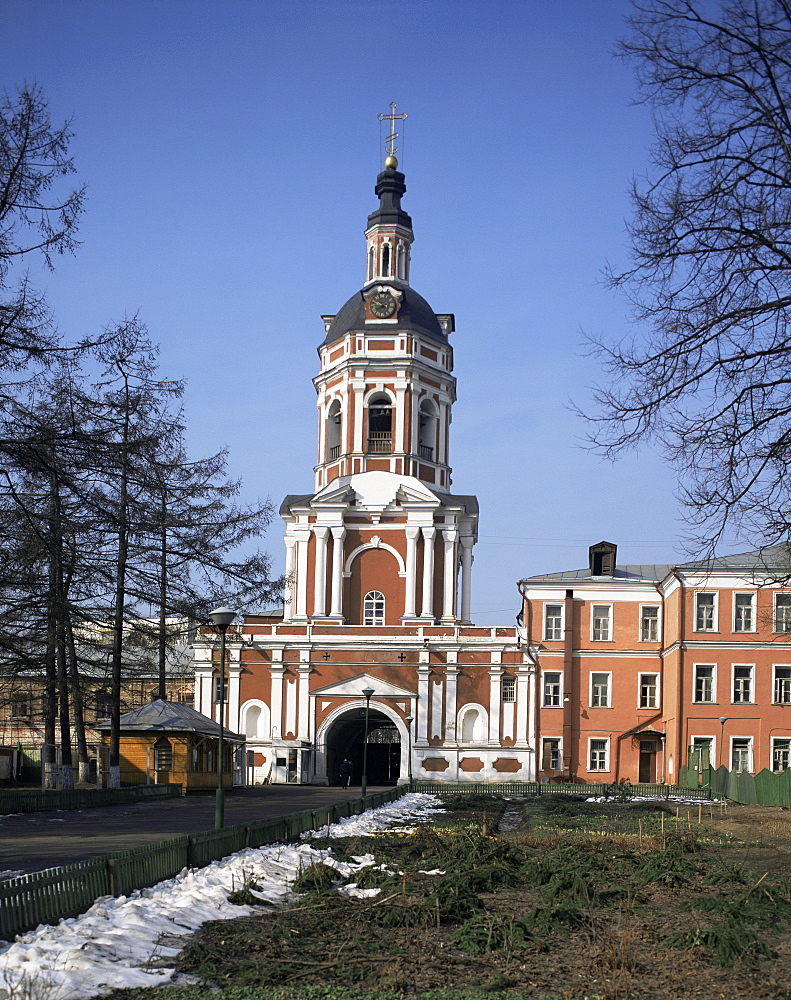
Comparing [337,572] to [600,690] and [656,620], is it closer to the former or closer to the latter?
[600,690]

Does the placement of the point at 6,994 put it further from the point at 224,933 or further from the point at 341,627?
the point at 341,627

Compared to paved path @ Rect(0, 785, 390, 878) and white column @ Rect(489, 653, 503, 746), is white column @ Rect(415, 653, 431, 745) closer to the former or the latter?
white column @ Rect(489, 653, 503, 746)

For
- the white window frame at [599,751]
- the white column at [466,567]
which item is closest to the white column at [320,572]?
the white column at [466,567]

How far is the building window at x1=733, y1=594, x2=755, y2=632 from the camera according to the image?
52.0 m

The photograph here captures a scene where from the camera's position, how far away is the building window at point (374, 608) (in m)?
55.4

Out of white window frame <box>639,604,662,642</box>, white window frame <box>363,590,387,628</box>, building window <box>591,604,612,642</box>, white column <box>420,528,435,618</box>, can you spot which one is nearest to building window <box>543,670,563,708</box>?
building window <box>591,604,612,642</box>

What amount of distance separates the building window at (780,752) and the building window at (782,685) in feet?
4.92

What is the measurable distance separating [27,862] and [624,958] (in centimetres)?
859

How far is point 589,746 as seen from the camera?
176 ft

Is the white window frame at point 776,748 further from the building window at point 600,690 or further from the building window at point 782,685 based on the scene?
the building window at point 600,690

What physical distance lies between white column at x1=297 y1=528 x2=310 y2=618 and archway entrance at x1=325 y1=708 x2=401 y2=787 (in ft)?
17.3

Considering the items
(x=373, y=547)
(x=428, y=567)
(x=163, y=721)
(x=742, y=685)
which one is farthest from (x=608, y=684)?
(x=163, y=721)

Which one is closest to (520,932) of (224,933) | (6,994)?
(224,933)

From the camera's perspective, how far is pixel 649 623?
5525 cm
